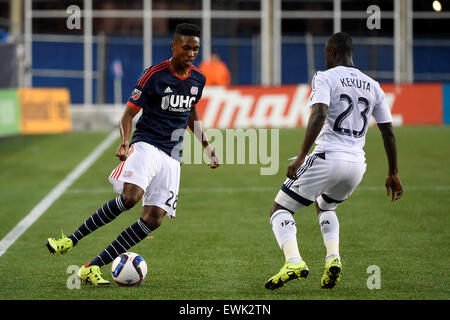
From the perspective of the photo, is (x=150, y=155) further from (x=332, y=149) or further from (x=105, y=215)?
(x=332, y=149)

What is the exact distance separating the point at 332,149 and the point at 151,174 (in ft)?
5.00

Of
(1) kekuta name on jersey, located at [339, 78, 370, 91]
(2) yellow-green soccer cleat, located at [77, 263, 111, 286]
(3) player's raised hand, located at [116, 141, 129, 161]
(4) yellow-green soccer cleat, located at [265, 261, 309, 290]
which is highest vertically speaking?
(1) kekuta name on jersey, located at [339, 78, 370, 91]

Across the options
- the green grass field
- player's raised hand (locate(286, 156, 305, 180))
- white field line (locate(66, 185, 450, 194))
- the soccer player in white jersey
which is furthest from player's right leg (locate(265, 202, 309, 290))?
white field line (locate(66, 185, 450, 194))

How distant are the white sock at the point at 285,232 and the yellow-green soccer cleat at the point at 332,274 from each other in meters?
0.27

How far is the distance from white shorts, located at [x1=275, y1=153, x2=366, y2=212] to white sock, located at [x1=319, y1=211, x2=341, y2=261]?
0.91ft

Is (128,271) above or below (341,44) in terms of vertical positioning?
below

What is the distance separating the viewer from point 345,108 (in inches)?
268

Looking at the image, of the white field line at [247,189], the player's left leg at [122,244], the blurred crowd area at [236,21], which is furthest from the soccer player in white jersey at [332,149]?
the blurred crowd area at [236,21]

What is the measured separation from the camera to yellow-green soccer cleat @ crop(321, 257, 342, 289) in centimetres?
680

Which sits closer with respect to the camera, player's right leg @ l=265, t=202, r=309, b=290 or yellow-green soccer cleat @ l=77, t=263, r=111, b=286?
player's right leg @ l=265, t=202, r=309, b=290

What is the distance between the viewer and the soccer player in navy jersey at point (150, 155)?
719cm

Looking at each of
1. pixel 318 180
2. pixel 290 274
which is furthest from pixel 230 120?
pixel 290 274

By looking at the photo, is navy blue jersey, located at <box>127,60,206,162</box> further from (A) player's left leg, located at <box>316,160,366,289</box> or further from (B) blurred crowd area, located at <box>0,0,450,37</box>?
(B) blurred crowd area, located at <box>0,0,450,37</box>
